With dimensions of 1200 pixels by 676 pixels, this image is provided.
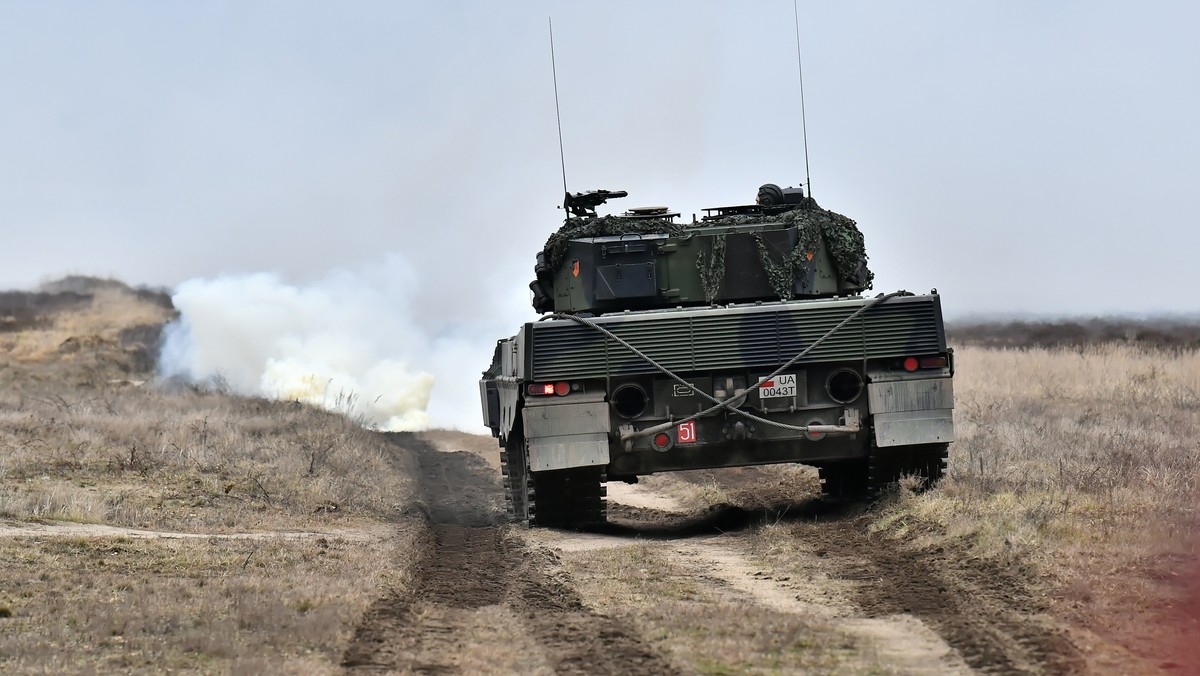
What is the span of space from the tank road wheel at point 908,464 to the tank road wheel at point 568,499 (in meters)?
2.33

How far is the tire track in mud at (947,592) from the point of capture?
6633 mm

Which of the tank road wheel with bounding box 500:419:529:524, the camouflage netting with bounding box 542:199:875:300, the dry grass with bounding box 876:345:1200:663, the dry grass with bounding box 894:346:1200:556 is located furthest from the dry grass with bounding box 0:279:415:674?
the dry grass with bounding box 894:346:1200:556

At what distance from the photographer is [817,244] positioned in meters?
14.0

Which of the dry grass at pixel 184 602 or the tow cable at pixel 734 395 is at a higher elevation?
the tow cable at pixel 734 395

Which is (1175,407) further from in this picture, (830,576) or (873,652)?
(873,652)

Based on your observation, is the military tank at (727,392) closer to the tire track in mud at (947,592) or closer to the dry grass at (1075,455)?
the tire track in mud at (947,592)

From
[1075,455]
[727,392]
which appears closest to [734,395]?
[727,392]

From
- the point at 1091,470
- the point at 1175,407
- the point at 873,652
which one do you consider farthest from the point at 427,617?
the point at 1175,407

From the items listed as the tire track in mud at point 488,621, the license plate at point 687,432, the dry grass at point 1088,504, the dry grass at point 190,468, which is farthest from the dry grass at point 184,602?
the dry grass at point 1088,504

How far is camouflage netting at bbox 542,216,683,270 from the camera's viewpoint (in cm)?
1429

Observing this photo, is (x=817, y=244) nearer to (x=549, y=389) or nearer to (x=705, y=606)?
(x=549, y=389)

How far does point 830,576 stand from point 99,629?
4343 mm

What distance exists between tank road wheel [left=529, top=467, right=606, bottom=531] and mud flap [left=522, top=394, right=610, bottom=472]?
1.20 ft

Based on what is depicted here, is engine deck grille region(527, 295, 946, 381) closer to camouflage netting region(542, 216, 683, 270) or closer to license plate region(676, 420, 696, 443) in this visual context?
license plate region(676, 420, 696, 443)
